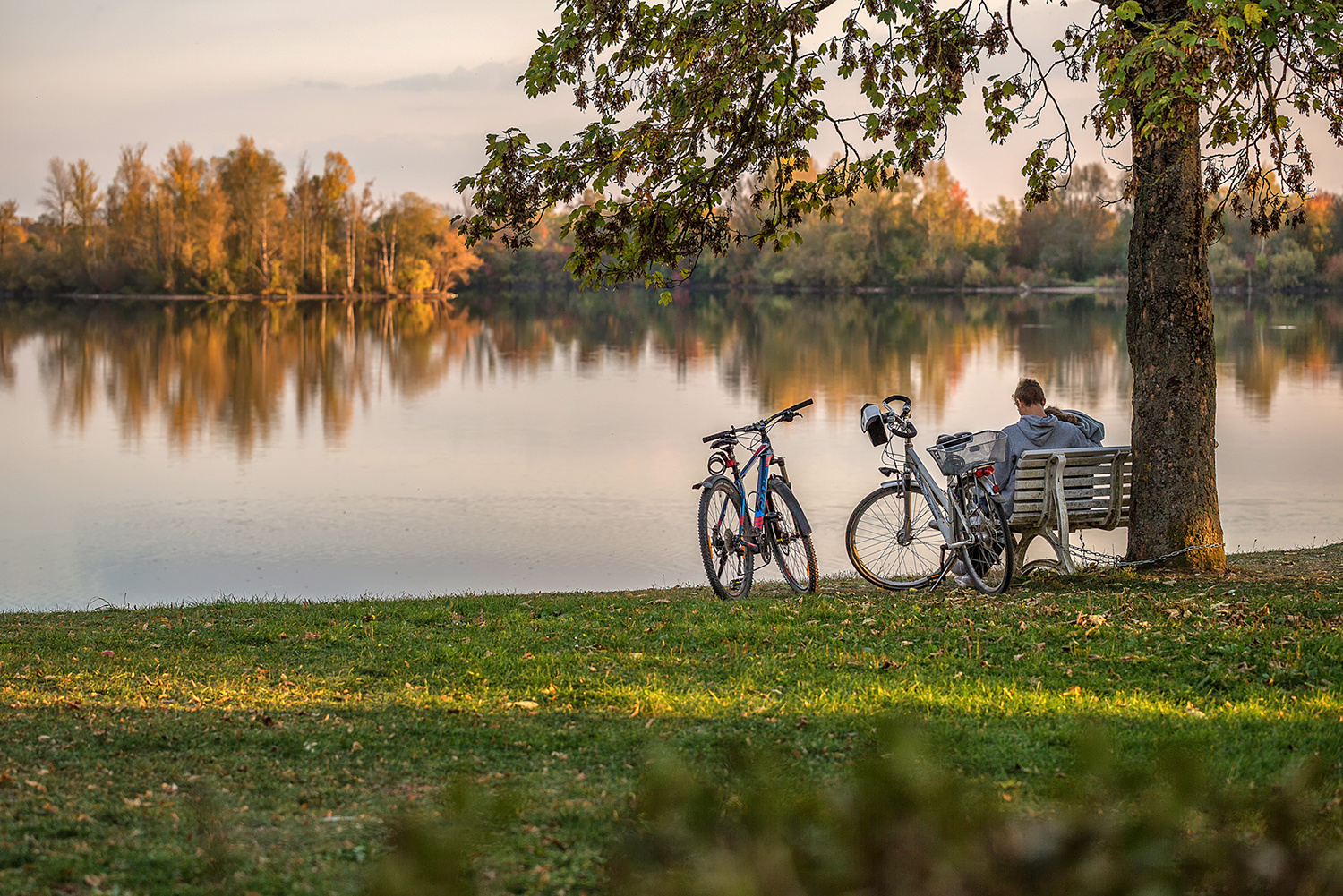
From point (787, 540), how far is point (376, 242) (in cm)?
10760

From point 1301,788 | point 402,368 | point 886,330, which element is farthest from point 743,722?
point 886,330

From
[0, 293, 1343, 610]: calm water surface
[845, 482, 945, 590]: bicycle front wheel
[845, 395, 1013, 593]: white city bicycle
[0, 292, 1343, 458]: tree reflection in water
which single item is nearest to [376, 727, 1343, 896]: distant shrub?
[845, 395, 1013, 593]: white city bicycle

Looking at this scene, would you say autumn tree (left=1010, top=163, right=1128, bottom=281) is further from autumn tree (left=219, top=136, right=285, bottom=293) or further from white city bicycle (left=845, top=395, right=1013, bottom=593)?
white city bicycle (left=845, top=395, right=1013, bottom=593)

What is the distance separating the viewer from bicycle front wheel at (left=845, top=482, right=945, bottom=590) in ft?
32.0

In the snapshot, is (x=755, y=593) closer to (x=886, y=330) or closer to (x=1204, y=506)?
(x=1204, y=506)

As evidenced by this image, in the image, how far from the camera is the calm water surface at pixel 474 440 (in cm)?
1528

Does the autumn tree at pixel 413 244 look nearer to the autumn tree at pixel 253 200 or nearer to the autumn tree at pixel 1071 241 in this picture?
the autumn tree at pixel 253 200

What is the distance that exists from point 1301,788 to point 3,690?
6614 mm

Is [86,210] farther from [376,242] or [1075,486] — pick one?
[1075,486]

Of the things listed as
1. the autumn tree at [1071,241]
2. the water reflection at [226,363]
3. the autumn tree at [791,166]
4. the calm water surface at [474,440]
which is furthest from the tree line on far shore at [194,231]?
the autumn tree at [791,166]

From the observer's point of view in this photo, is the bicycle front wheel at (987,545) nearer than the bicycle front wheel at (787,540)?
Yes

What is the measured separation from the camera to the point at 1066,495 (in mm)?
9758

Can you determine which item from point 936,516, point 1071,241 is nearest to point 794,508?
point 936,516

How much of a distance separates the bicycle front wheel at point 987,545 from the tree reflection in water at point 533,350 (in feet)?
59.1
